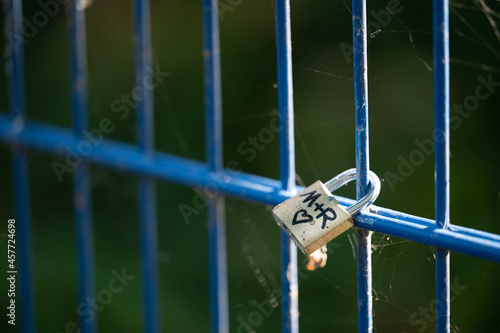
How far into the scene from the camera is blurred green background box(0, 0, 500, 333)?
1.85 meters

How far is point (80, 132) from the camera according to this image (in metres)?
1.52

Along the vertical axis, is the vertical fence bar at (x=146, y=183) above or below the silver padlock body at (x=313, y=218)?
above

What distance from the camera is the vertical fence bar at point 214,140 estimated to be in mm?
1129

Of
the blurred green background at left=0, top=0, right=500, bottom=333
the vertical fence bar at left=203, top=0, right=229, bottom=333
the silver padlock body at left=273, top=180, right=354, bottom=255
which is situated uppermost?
the blurred green background at left=0, top=0, right=500, bottom=333

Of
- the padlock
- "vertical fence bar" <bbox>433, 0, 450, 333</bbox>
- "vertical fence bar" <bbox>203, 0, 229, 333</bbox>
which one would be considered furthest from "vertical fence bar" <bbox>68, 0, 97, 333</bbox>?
"vertical fence bar" <bbox>433, 0, 450, 333</bbox>

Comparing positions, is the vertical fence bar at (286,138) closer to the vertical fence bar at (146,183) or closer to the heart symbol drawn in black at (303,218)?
the heart symbol drawn in black at (303,218)

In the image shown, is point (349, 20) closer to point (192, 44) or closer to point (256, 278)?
point (192, 44)

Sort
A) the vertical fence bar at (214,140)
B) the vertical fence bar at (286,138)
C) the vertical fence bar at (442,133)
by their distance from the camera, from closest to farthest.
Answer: the vertical fence bar at (442,133) → the vertical fence bar at (286,138) → the vertical fence bar at (214,140)

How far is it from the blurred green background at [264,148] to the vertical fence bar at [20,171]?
32 cm

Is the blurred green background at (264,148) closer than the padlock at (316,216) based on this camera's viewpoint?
No

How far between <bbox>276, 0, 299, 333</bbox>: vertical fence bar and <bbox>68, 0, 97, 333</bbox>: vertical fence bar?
2.22 ft

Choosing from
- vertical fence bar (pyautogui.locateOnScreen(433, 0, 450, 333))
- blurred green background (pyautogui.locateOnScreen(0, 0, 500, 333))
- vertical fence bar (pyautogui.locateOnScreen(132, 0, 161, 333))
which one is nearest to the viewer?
vertical fence bar (pyautogui.locateOnScreen(433, 0, 450, 333))

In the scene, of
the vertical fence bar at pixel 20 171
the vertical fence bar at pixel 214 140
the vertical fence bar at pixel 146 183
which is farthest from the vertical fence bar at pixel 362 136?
the vertical fence bar at pixel 20 171

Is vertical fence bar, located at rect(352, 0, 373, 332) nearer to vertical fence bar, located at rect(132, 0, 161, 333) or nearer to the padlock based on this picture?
the padlock
